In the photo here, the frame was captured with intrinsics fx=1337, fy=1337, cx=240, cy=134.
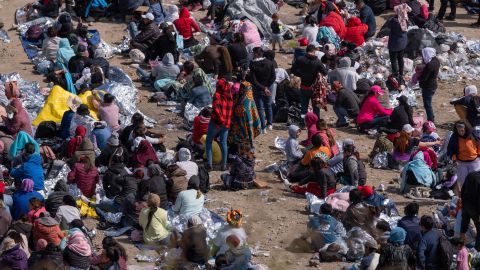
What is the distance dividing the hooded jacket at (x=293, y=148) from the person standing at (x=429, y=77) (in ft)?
10.6

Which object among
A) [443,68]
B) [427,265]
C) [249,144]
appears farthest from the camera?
[443,68]

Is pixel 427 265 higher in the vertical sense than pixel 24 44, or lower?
higher

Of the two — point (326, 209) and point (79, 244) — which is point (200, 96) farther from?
point (79, 244)

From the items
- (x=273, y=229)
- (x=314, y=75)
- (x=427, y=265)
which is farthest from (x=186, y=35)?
(x=427, y=265)

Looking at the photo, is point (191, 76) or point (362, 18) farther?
point (362, 18)

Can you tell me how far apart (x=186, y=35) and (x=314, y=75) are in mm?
4459

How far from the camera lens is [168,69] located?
25375 millimetres

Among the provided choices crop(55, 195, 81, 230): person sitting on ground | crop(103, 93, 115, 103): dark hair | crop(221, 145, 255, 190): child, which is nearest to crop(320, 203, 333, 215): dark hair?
crop(221, 145, 255, 190): child

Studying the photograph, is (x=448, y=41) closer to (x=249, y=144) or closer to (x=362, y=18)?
(x=362, y=18)

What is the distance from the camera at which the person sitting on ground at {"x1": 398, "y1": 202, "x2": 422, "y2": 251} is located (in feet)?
60.3

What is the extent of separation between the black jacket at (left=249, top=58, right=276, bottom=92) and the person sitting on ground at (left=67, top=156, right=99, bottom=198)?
3.77 m

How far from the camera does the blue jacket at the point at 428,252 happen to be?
59.2 feet

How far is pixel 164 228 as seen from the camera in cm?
1933

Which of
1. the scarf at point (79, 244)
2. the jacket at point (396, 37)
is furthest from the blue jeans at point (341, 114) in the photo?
the scarf at point (79, 244)
